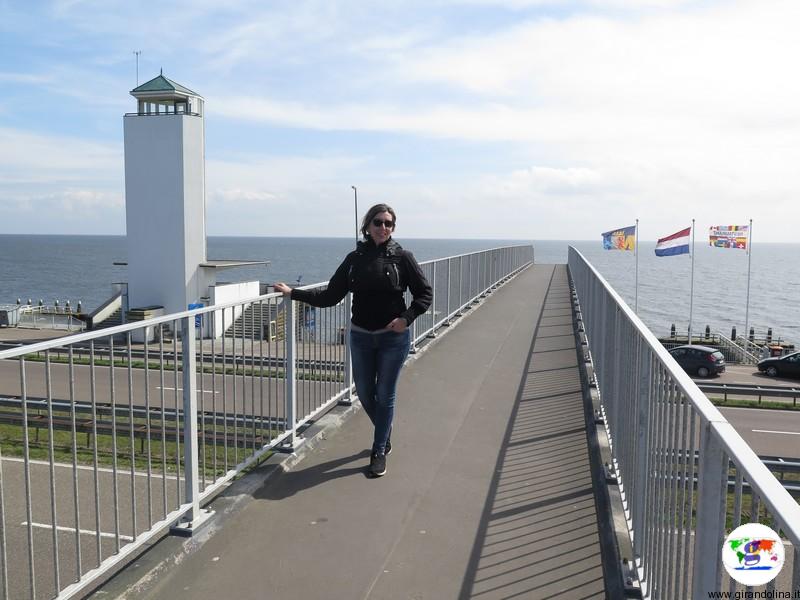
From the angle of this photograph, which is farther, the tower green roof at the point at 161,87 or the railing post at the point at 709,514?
the tower green roof at the point at 161,87

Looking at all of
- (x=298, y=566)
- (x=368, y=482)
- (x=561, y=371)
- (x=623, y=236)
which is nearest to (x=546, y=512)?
(x=368, y=482)

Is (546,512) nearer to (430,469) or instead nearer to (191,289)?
(430,469)

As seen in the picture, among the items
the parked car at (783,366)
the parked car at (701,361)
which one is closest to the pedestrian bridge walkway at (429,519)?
the parked car at (701,361)

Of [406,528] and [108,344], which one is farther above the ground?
[108,344]

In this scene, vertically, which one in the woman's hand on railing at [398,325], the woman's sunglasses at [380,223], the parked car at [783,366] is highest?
the woman's sunglasses at [380,223]

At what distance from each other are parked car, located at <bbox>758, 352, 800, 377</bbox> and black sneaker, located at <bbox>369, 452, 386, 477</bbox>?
35.7 m

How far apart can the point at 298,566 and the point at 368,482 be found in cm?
119

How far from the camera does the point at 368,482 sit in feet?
15.5

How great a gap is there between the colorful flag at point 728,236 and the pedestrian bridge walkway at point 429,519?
150ft

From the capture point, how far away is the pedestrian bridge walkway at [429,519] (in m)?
3.42

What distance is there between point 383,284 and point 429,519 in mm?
1557

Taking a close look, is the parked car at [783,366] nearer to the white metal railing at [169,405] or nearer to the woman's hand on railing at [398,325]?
the white metal railing at [169,405]

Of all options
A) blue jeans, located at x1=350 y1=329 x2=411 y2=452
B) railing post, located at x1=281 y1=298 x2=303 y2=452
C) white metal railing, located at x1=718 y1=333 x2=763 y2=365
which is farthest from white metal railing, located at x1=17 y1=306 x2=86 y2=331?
white metal railing, located at x1=718 y1=333 x2=763 y2=365

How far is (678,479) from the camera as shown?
8.70 ft
